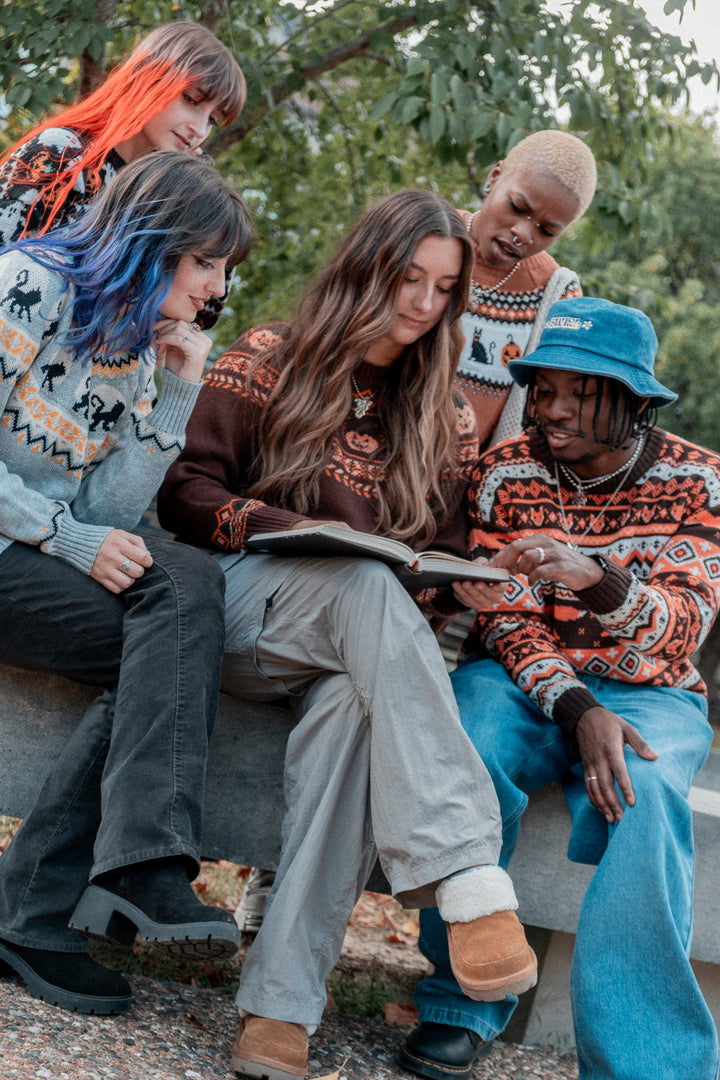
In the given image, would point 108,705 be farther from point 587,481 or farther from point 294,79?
point 294,79

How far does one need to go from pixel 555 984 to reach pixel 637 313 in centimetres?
187

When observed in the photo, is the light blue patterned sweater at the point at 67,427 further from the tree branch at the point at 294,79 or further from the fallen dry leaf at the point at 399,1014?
the tree branch at the point at 294,79

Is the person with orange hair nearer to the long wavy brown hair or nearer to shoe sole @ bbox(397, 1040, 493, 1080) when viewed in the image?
the long wavy brown hair

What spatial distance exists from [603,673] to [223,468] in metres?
1.16

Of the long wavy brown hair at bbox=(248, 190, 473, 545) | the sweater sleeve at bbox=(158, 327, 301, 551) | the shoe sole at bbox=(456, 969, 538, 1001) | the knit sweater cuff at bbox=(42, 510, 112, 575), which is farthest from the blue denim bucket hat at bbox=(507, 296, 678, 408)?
the shoe sole at bbox=(456, 969, 538, 1001)

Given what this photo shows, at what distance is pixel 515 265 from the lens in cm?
388

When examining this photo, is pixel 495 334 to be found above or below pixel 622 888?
above

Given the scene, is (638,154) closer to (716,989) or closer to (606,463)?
(606,463)

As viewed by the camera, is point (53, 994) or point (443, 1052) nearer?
point (53, 994)

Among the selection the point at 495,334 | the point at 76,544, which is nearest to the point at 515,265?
the point at 495,334

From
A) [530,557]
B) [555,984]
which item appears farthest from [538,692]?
[555,984]

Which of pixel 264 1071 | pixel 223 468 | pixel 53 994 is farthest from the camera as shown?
pixel 223 468

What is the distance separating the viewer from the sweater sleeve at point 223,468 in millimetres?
2840

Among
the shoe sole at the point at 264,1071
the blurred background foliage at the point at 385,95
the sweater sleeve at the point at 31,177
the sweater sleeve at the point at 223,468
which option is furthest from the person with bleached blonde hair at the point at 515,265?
the shoe sole at the point at 264,1071
